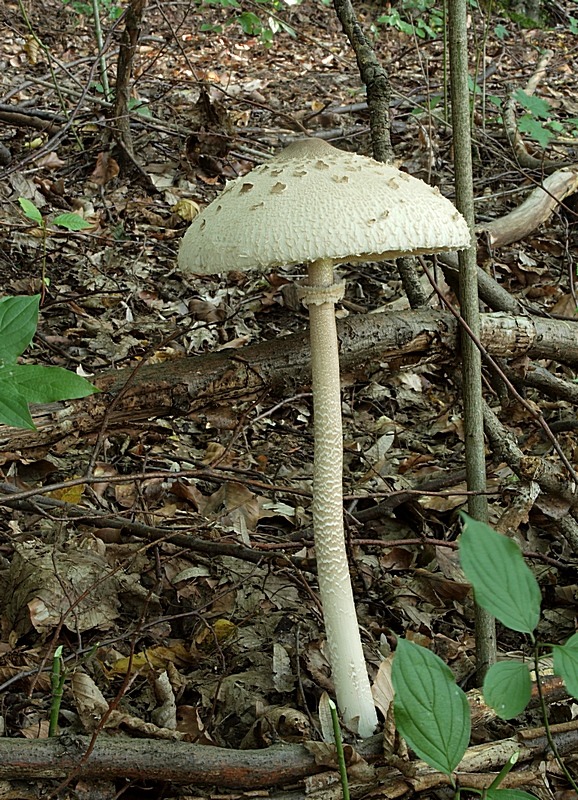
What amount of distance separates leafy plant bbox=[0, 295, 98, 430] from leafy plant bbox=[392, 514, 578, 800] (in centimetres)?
99

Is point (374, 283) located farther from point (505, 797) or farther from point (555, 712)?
point (505, 797)

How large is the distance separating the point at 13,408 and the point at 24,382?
0.08m

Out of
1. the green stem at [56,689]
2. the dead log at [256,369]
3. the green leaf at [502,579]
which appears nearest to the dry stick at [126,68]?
the dead log at [256,369]

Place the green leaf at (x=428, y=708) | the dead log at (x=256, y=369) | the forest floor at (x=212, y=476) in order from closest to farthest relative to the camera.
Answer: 1. the green leaf at (x=428, y=708)
2. the forest floor at (x=212, y=476)
3. the dead log at (x=256, y=369)

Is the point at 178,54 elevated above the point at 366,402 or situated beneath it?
elevated above

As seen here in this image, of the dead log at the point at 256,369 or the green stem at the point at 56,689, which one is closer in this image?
the green stem at the point at 56,689

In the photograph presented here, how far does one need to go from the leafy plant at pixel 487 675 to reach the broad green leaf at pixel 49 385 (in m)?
1.00

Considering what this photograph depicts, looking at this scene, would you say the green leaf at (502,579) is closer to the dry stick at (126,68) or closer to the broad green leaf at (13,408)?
the broad green leaf at (13,408)

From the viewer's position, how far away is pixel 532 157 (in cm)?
697

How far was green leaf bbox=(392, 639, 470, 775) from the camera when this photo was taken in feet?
5.20

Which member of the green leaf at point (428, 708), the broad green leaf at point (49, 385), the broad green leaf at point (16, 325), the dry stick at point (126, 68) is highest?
the dry stick at point (126, 68)

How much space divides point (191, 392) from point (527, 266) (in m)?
3.63

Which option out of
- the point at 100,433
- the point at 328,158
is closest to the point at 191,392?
the point at 100,433

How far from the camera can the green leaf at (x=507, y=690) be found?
1.52 metres
